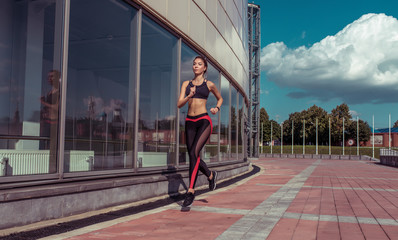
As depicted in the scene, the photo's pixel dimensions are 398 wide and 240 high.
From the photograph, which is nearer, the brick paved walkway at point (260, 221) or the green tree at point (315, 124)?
the brick paved walkway at point (260, 221)

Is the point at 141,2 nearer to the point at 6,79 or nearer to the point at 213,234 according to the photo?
the point at 6,79

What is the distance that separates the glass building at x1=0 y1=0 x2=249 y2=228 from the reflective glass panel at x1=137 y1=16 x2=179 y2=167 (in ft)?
0.07

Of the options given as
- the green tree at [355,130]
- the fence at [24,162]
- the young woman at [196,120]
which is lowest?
the fence at [24,162]

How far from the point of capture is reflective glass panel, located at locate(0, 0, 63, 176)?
478cm

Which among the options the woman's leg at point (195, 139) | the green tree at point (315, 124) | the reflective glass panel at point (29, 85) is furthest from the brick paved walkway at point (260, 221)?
the green tree at point (315, 124)

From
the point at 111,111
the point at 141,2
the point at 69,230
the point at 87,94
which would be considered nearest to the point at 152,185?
the point at 111,111

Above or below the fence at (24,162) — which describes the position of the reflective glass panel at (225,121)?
above

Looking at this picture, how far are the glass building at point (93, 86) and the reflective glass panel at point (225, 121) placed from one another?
320 cm

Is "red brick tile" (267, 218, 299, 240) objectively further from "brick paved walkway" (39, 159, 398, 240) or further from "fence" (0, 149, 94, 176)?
"fence" (0, 149, 94, 176)

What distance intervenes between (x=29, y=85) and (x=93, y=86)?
1415mm

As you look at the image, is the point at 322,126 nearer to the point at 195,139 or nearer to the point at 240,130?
the point at 240,130

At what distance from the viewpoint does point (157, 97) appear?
8.24 m

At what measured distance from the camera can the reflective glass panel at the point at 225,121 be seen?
12961mm

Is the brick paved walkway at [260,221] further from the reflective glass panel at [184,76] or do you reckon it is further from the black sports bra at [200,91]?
the reflective glass panel at [184,76]
